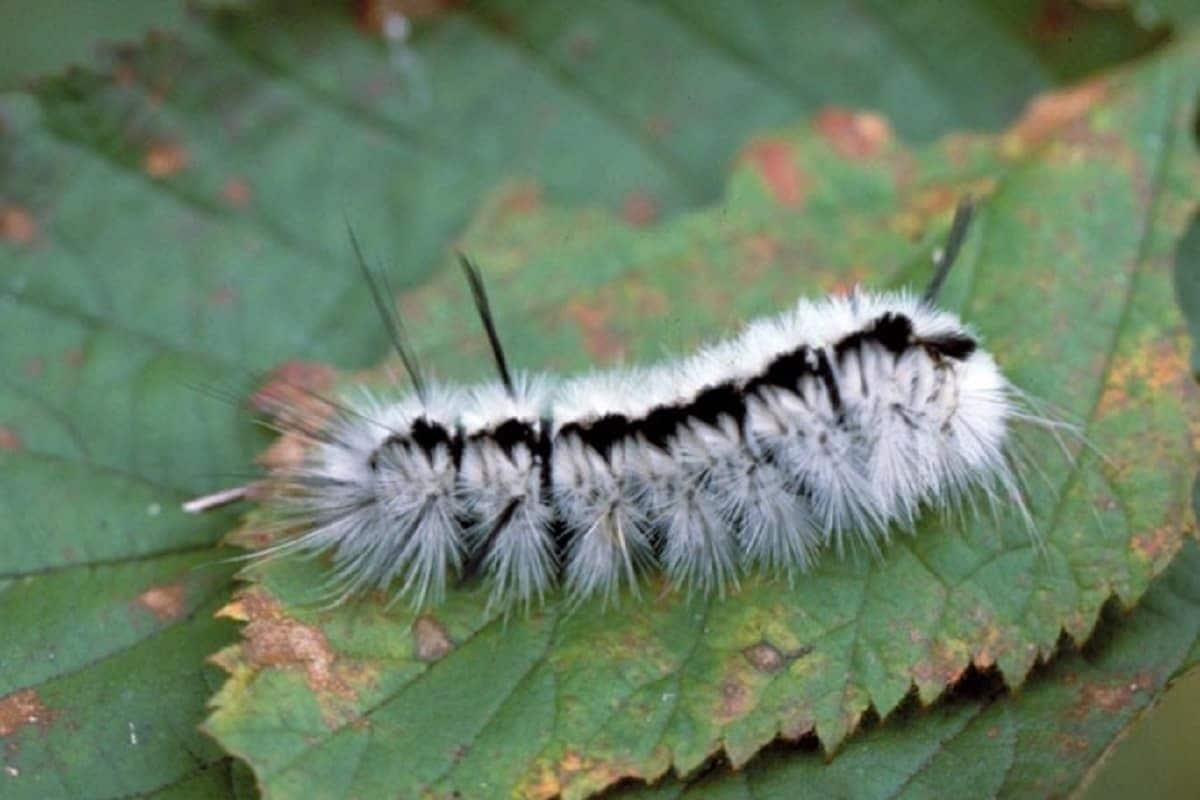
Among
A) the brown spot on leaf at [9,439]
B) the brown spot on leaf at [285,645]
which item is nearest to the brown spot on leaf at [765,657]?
the brown spot on leaf at [285,645]

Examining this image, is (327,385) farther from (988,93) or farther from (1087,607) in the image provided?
(988,93)

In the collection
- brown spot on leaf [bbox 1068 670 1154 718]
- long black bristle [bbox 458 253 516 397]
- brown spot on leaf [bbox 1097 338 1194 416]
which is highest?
long black bristle [bbox 458 253 516 397]

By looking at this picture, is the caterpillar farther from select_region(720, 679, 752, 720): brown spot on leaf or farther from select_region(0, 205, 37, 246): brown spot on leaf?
select_region(0, 205, 37, 246): brown spot on leaf

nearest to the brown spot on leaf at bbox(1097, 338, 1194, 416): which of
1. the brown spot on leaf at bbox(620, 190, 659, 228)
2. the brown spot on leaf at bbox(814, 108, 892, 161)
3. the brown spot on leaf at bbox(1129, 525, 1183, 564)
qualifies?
the brown spot on leaf at bbox(1129, 525, 1183, 564)

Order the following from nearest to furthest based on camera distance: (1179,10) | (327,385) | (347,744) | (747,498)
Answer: (347,744) < (747,498) < (327,385) < (1179,10)

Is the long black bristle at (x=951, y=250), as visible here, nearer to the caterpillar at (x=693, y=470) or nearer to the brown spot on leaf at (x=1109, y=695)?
the caterpillar at (x=693, y=470)

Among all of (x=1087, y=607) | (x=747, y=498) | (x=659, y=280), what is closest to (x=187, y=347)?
(x=659, y=280)
